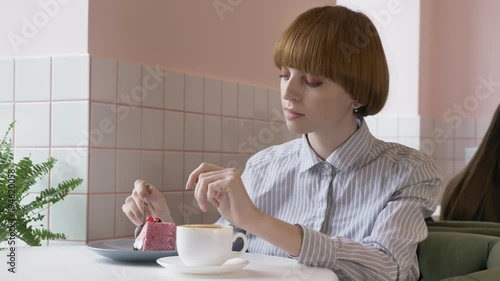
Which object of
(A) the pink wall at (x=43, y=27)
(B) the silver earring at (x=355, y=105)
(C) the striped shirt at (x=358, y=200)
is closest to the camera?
(C) the striped shirt at (x=358, y=200)

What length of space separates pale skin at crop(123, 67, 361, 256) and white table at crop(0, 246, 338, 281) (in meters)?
0.07

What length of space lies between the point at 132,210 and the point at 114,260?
20 centimetres

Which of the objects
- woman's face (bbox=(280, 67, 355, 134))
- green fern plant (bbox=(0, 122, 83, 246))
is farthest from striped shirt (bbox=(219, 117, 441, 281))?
green fern plant (bbox=(0, 122, 83, 246))

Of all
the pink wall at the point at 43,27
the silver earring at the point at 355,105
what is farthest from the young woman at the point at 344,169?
the pink wall at the point at 43,27

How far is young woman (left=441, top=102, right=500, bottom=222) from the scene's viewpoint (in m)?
2.21

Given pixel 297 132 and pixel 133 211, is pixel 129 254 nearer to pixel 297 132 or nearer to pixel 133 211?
pixel 133 211

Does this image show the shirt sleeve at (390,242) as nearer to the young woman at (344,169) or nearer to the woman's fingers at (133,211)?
the young woman at (344,169)

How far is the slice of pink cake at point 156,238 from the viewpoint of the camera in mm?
1521

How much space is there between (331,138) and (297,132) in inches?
5.3

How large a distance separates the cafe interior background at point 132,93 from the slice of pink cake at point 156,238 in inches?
14.4

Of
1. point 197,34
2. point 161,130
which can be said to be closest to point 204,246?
point 161,130

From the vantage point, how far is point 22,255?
151cm

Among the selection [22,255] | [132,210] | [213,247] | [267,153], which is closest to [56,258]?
[22,255]

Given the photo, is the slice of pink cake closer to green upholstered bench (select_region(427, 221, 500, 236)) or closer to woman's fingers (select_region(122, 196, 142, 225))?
woman's fingers (select_region(122, 196, 142, 225))
